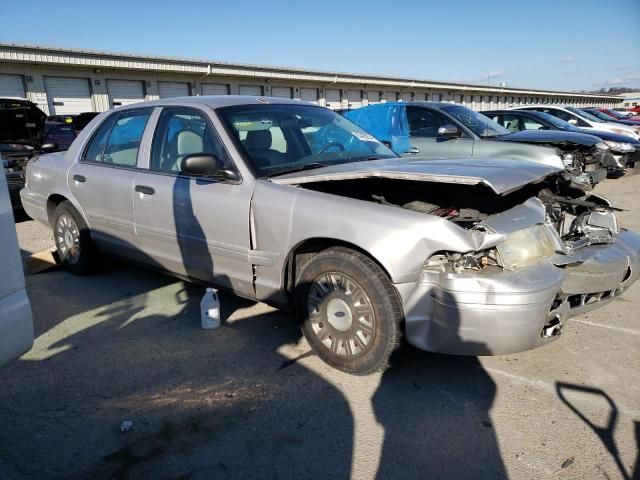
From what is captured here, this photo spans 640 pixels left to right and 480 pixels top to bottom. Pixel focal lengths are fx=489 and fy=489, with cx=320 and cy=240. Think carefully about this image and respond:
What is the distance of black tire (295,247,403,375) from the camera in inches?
110

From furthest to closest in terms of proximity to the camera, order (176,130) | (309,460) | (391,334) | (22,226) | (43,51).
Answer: (43,51) → (22,226) → (176,130) → (391,334) → (309,460)

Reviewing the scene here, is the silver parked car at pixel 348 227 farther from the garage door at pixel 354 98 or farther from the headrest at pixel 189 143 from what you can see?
the garage door at pixel 354 98

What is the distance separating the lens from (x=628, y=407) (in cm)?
270

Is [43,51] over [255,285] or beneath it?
over

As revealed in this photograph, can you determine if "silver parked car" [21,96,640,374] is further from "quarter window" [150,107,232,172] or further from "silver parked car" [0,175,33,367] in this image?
"silver parked car" [0,175,33,367]

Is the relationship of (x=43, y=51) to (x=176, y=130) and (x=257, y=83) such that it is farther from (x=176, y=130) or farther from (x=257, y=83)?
(x=176, y=130)

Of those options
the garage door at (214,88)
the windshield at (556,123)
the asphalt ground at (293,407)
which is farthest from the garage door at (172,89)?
the asphalt ground at (293,407)

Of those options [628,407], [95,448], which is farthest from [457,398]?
[95,448]

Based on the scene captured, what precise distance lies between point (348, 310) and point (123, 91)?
20.9 metres

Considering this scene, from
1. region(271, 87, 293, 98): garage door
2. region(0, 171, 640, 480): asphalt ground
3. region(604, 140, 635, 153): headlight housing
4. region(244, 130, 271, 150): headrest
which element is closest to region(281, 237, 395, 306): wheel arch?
region(0, 171, 640, 480): asphalt ground

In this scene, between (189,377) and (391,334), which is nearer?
(391,334)

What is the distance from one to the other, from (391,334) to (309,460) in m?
0.82

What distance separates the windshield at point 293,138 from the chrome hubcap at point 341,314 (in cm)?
91

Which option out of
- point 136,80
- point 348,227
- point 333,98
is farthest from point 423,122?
point 333,98
